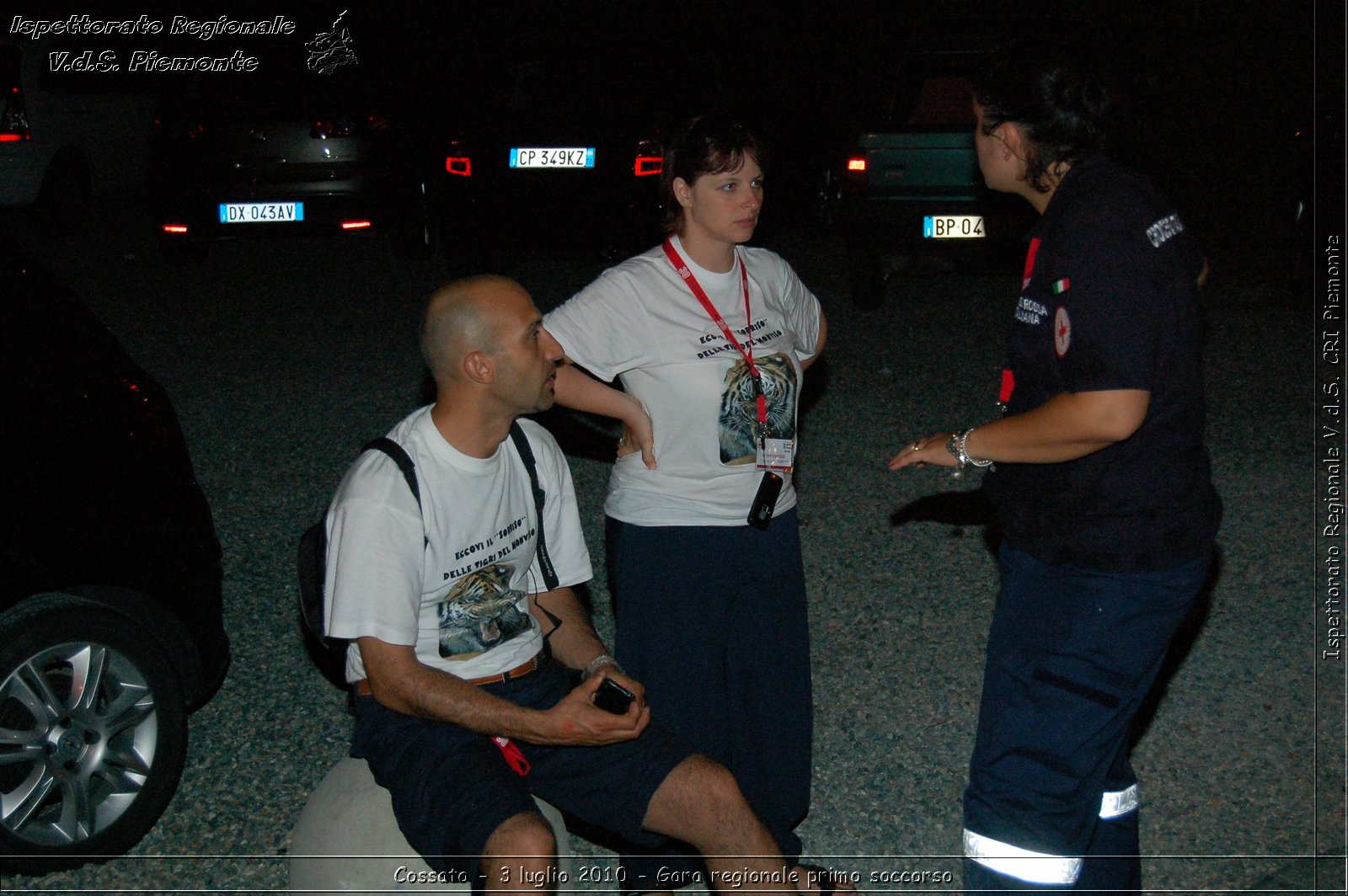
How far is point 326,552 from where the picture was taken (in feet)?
9.27

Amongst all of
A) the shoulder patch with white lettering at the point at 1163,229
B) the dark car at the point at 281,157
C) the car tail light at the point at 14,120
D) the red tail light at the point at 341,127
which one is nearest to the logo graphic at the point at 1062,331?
the shoulder patch with white lettering at the point at 1163,229

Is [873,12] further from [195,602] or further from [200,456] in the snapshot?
[195,602]

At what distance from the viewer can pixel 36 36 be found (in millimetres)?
14258

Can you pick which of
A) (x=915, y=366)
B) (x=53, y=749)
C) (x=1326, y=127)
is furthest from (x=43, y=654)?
(x=1326, y=127)

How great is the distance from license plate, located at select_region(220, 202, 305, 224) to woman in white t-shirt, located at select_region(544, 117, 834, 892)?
28.0 ft

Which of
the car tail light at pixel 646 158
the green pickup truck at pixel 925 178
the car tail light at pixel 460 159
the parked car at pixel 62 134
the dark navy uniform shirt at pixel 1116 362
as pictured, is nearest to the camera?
the dark navy uniform shirt at pixel 1116 362

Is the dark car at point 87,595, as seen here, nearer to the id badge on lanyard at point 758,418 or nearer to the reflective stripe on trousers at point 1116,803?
the id badge on lanyard at point 758,418

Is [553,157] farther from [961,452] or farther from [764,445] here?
[961,452]

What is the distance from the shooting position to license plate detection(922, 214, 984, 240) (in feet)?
30.8

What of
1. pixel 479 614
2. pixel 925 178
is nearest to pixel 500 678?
pixel 479 614

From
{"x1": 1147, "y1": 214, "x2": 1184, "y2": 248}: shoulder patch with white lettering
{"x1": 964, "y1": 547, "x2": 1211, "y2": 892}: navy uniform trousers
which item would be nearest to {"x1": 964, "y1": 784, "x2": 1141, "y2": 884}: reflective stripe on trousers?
{"x1": 964, "y1": 547, "x2": 1211, "y2": 892}: navy uniform trousers

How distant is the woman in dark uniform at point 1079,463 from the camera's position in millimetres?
2396

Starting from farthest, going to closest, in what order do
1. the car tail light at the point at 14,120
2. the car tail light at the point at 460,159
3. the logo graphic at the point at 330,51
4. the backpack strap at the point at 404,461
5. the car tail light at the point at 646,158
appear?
the car tail light at the point at 14,120
the logo graphic at the point at 330,51
the car tail light at the point at 460,159
the car tail light at the point at 646,158
the backpack strap at the point at 404,461

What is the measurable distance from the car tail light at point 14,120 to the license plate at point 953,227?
32.8 feet
